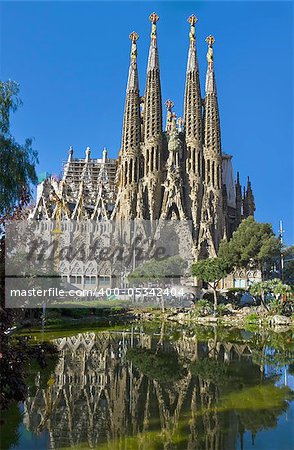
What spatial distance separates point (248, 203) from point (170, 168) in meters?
13.8

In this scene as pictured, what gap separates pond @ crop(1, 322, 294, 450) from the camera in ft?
22.4

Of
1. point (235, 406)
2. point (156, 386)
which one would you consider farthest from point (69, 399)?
point (235, 406)

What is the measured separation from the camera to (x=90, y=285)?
48.7m

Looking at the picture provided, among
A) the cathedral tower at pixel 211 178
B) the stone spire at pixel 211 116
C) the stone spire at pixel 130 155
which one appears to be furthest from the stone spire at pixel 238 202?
the stone spire at pixel 130 155

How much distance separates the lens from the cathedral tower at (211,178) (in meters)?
48.5

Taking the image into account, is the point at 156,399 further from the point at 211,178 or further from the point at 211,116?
the point at 211,116

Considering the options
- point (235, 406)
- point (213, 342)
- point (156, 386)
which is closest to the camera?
point (235, 406)

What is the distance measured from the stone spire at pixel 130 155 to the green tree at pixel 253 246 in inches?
634

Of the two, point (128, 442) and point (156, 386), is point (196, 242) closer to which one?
point (156, 386)

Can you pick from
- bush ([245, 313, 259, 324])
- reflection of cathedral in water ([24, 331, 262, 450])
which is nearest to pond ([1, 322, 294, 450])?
reflection of cathedral in water ([24, 331, 262, 450])

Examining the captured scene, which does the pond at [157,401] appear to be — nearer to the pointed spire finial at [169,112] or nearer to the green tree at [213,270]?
the green tree at [213,270]

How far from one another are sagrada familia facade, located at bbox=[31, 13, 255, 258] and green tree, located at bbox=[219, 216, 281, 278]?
1131 centimetres

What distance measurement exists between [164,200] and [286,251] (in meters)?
16.8

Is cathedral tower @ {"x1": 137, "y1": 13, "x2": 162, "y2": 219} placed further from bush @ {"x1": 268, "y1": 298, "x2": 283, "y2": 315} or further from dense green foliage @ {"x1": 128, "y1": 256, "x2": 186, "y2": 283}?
bush @ {"x1": 268, "y1": 298, "x2": 283, "y2": 315}
